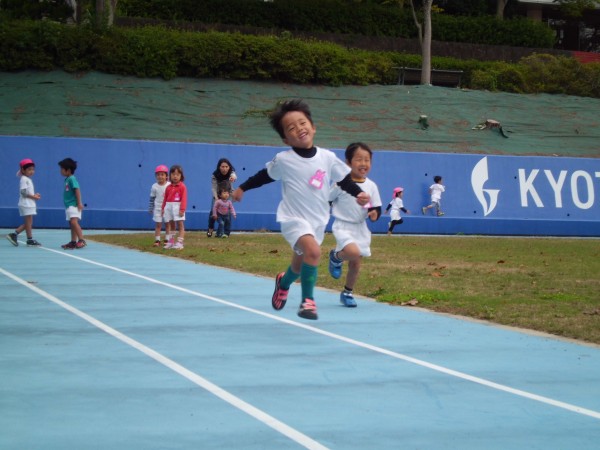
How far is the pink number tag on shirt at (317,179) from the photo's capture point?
977cm

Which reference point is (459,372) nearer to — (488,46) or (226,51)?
(226,51)

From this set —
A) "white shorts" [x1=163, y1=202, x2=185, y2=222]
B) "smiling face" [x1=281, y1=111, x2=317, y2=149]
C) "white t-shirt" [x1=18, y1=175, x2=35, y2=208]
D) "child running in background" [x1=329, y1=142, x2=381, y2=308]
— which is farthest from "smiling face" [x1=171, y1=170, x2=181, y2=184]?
"smiling face" [x1=281, y1=111, x2=317, y2=149]

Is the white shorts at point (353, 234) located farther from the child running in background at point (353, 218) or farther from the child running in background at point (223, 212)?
the child running in background at point (223, 212)

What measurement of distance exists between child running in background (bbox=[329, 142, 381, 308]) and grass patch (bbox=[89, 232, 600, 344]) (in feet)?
2.27

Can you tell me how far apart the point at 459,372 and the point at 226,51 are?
120 feet

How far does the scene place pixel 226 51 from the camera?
4306 centimetres

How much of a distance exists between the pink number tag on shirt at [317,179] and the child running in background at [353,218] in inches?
63.2

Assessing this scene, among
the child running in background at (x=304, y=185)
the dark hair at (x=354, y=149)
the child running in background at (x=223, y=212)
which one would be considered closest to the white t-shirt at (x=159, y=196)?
the child running in background at (x=223, y=212)

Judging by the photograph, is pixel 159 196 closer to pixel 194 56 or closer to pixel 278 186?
pixel 278 186

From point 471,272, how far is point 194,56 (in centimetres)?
2833

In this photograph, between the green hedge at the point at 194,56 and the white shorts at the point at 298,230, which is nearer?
the white shorts at the point at 298,230

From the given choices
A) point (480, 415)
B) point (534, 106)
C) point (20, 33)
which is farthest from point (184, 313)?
point (534, 106)

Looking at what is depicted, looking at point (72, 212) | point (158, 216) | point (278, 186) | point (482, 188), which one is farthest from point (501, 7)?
point (72, 212)

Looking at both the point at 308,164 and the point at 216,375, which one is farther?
the point at 308,164
